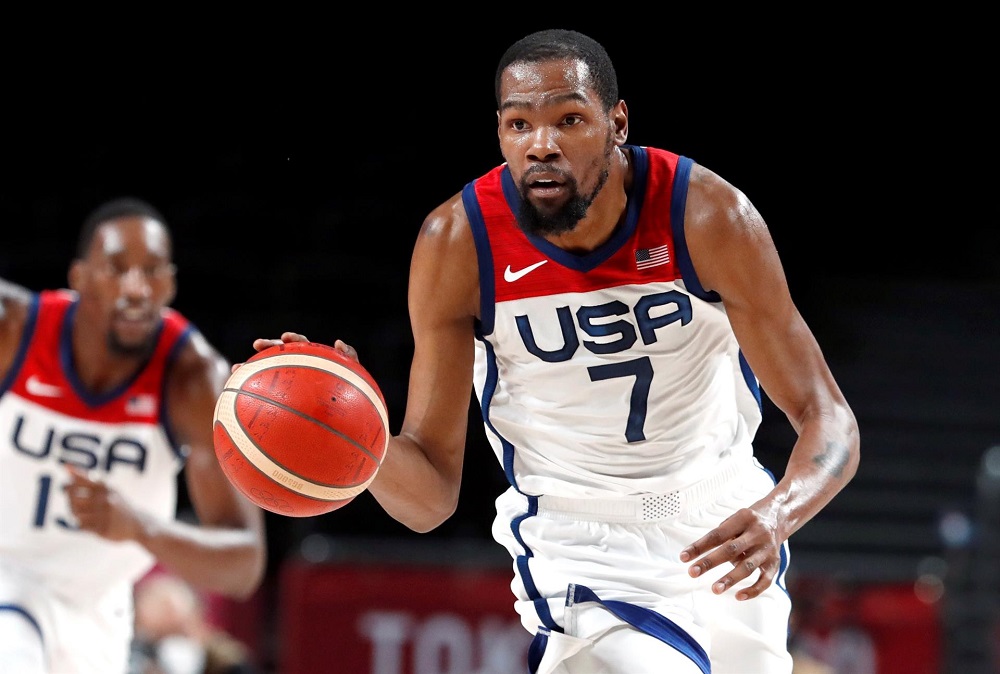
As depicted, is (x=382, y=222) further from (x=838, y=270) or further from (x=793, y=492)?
(x=793, y=492)

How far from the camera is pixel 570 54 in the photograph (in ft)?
9.77

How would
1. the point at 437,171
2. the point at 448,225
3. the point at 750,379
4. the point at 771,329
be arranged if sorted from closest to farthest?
the point at 771,329, the point at 448,225, the point at 750,379, the point at 437,171

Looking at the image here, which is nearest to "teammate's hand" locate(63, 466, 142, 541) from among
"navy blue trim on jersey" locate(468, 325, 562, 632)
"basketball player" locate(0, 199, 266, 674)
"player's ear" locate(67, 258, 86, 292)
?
"basketball player" locate(0, 199, 266, 674)

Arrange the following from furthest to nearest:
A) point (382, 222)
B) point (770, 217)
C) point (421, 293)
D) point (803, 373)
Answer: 1. point (770, 217)
2. point (382, 222)
3. point (421, 293)
4. point (803, 373)

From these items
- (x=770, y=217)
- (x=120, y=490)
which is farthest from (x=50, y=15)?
(x=120, y=490)

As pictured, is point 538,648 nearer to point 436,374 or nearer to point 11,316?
point 436,374

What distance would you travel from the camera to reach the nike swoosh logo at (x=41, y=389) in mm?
4496

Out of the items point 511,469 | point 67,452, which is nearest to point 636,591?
point 511,469

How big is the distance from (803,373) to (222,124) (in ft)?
30.7

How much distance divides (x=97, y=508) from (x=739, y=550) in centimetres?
224

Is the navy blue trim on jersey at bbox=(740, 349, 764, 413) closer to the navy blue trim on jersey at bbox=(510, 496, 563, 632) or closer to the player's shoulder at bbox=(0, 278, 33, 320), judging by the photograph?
the navy blue trim on jersey at bbox=(510, 496, 563, 632)

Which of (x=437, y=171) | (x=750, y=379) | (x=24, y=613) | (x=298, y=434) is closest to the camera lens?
(x=298, y=434)

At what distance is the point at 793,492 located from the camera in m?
2.68

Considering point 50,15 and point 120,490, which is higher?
point 50,15
